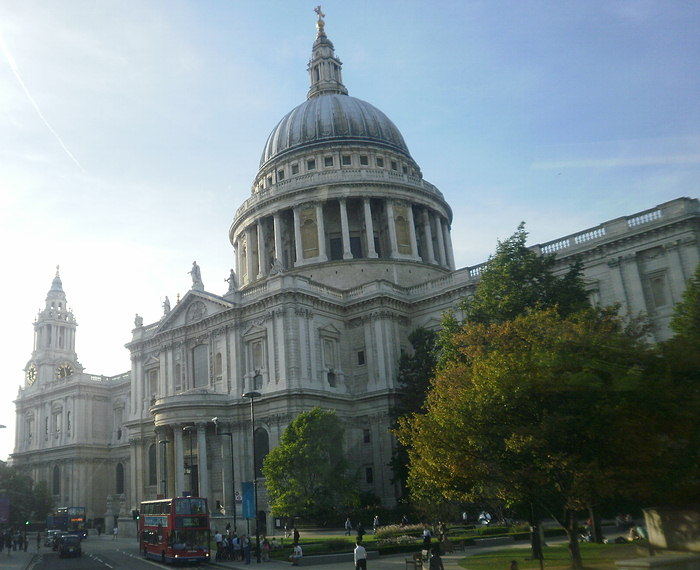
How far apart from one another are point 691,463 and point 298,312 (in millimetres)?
37590

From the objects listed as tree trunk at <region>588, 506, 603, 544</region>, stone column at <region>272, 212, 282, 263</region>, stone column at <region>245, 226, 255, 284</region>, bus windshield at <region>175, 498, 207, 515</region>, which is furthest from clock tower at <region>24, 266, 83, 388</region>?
tree trunk at <region>588, 506, 603, 544</region>

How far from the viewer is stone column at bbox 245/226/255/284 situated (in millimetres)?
78312

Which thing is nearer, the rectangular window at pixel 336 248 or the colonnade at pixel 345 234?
the colonnade at pixel 345 234

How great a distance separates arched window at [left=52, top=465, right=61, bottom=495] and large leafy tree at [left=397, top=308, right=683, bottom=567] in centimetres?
7638

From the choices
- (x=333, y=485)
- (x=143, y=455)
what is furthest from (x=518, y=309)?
(x=143, y=455)

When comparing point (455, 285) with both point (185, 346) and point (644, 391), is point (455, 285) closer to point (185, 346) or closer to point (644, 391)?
point (185, 346)

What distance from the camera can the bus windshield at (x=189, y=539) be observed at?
37.1m

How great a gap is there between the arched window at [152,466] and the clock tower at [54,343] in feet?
136

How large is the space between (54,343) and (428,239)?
61804mm

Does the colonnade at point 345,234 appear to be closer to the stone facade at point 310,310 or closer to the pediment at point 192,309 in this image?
the stone facade at point 310,310

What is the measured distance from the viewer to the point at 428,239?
7700 cm

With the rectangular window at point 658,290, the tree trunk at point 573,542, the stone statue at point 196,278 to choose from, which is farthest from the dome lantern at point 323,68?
the tree trunk at point 573,542

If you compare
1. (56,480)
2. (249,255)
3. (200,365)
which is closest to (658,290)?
(200,365)

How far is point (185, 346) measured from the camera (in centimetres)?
6444
